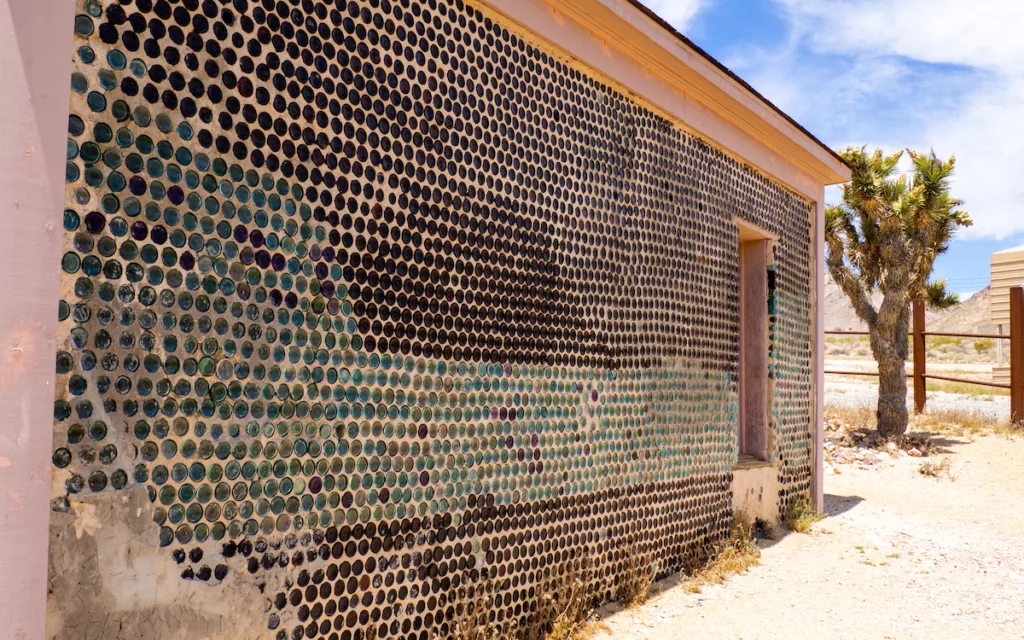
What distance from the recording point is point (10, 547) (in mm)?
2160

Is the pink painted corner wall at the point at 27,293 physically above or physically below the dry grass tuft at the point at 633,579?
above

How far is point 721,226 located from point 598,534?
10.3 ft

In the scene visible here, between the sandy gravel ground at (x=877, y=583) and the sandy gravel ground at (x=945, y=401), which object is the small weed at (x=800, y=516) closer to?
the sandy gravel ground at (x=877, y=583)

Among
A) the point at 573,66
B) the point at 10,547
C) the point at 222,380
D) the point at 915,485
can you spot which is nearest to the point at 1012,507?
the point at 915,485

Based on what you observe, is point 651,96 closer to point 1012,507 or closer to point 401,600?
point 401,600

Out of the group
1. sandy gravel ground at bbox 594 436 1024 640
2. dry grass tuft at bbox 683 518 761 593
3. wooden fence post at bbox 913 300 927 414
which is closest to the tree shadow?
sandy gravel ground at bbox 594 436 1024 640

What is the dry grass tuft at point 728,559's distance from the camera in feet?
19.2

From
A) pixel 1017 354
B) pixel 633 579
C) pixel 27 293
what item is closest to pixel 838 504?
pixel 633 579

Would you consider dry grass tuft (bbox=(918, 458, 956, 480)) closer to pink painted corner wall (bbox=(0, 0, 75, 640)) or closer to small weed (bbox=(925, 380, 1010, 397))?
pink painted corner wall (bbox=(0, 0, 75, 640))

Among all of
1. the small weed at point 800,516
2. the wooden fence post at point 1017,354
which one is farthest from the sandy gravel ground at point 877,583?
the wooden fence post at point 1017,354

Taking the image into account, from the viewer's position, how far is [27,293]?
2.23m

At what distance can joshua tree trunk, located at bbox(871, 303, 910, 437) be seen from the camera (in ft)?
44.2

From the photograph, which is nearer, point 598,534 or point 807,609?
point 598,534

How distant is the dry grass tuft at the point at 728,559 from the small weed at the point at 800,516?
918 mm
